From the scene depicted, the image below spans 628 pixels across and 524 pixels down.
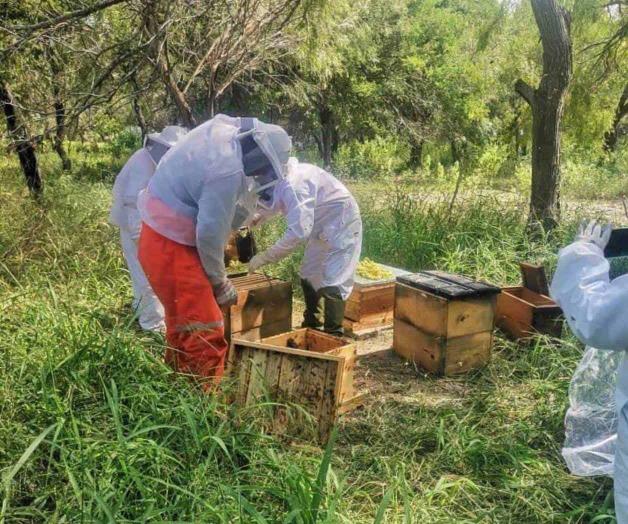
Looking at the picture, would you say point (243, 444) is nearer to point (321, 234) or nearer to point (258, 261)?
point (258, 261)

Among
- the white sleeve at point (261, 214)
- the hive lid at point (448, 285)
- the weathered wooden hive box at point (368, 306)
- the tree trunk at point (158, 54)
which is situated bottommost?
the weathered wooden hive box at point (368, 306)

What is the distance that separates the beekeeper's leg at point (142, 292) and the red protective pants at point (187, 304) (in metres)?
1.48

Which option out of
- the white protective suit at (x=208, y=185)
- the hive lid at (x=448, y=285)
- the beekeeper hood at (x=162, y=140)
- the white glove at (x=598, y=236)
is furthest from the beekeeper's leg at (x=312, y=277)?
the white glove at (x=598, y=236)

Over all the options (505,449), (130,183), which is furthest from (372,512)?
(130,183)

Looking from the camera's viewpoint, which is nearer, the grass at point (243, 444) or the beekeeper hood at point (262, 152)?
the grass at point (243, 444)

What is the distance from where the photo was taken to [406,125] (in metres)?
18.9

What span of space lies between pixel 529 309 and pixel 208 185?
2.68 metres

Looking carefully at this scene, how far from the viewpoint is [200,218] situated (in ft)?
10.5

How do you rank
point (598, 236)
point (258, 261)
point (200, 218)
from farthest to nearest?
1. point (258, 261)
2. point (200, 218)
3. point (598, 236)

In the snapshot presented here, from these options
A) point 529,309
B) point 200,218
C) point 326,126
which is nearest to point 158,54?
point 200,218

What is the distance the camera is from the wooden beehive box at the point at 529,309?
4555mm

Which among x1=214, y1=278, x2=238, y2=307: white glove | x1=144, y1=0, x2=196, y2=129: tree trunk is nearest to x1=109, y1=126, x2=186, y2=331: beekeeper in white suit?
x1=144, y1=0, x2=196, y2=129: tree trunk

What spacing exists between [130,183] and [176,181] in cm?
→ 159

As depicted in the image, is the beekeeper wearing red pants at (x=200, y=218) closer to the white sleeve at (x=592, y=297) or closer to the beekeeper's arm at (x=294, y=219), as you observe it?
the beekeeper's arm at (x=294, y=219)
